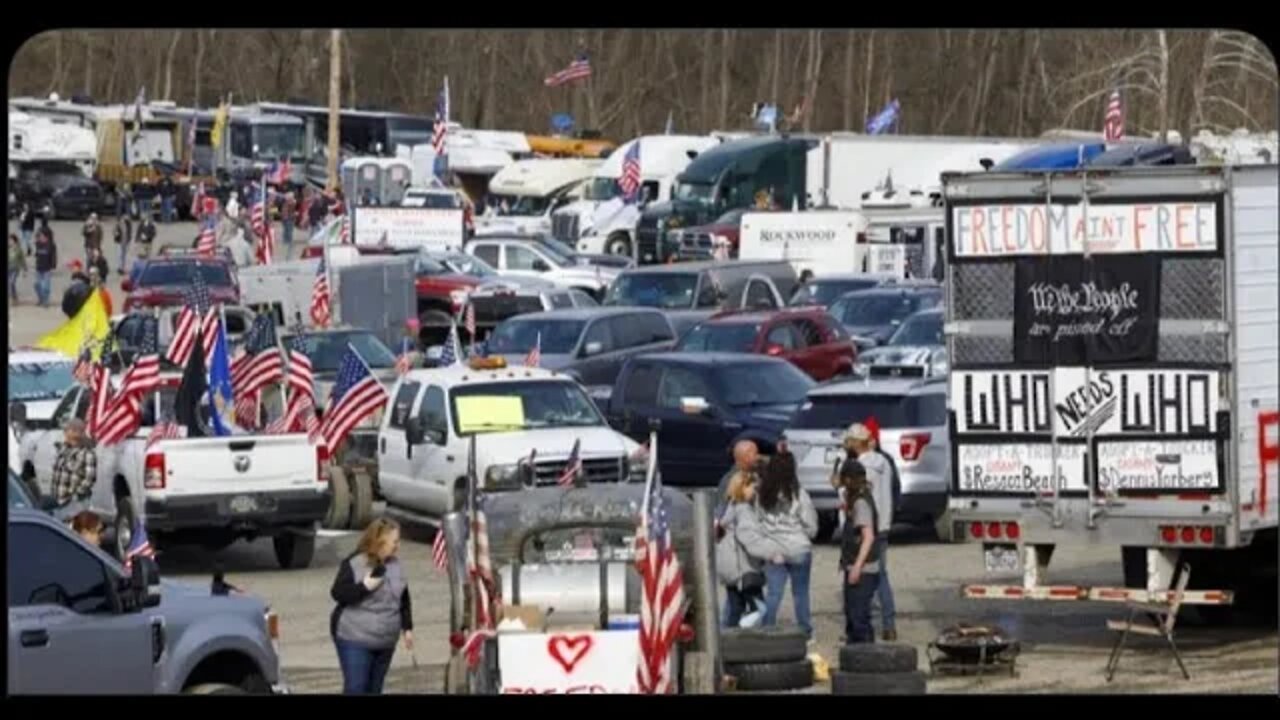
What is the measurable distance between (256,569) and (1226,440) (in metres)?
9.50

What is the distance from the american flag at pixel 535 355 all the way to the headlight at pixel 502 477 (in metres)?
3.87

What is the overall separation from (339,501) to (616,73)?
2617 inches

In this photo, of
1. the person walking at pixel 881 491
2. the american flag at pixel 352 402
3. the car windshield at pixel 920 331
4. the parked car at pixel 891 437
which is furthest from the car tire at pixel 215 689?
the car windshield at pixel 920 331

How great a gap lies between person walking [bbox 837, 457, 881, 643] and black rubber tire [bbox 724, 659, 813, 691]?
144 centimetres

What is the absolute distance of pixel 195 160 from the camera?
273 feet

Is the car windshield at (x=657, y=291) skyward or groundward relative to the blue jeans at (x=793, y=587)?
skyward

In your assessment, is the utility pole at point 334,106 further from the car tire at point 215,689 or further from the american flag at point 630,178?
the car tire at point 215,689

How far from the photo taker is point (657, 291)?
4041cm

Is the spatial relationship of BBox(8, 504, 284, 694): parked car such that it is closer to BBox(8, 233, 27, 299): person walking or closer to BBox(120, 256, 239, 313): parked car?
BBox(120, 256, 239, 313): parked car

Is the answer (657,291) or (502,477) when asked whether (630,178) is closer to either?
(657,291)

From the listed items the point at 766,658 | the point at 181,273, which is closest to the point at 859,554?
the point at 766,658

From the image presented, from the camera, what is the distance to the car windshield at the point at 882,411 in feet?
80.4
